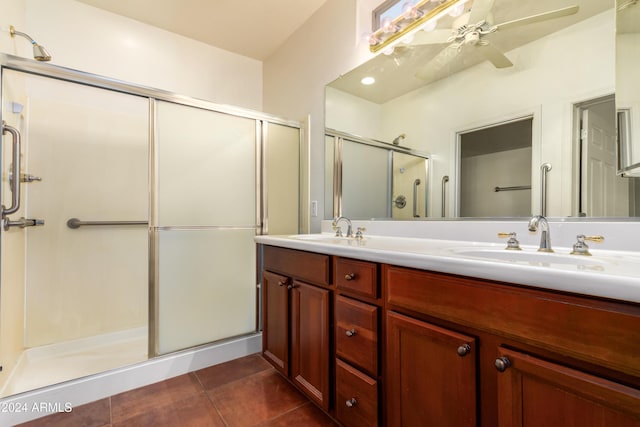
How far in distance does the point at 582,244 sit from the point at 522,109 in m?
0.59

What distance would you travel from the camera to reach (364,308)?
3.49 feet

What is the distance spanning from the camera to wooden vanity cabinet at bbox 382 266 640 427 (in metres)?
0.55

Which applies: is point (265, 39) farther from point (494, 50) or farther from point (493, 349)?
point (493, 349)

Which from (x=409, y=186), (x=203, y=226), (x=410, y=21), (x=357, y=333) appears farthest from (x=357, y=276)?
(x=410, y=21)

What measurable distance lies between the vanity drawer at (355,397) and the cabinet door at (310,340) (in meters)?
0.08

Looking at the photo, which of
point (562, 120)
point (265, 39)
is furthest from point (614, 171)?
point (265, 39)

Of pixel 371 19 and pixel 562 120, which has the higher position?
pixel 371 19

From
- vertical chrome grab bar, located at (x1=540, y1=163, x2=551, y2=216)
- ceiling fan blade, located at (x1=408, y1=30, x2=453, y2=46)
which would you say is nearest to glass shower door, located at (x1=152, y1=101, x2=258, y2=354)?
ceiling fan blade, located at (x1=408, y1=30, x2=453, y2=46)

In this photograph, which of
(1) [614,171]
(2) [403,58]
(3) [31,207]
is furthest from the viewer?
(3) [31,207]

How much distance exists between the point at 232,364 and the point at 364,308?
4.33 feet

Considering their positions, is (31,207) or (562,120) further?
(31,207)

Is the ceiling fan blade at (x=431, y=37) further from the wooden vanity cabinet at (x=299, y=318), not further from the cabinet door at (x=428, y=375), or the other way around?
the cabinet door at (x=428, y=375)

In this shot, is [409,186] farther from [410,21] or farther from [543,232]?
[410,21]

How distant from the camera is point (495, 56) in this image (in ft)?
4.16
